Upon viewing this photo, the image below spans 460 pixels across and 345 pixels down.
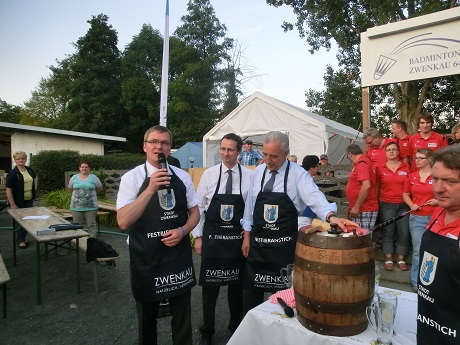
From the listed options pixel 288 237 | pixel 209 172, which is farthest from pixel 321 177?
pixel 288 237

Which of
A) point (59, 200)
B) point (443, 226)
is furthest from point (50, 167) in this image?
point (443, 226)

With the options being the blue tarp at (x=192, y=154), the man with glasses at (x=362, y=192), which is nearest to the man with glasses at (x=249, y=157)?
the man with glasses at (x=362, y=192)

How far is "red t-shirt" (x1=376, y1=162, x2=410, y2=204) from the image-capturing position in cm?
464

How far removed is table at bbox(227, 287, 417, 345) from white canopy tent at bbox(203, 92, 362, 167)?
25.5 feet

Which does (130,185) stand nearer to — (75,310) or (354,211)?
(75,310)

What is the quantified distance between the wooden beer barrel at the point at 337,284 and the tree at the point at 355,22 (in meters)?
12.1

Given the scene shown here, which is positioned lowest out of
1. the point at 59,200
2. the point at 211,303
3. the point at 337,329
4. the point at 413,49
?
the point at 211,303

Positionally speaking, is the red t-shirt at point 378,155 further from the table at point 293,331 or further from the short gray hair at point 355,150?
the table at point 293,331

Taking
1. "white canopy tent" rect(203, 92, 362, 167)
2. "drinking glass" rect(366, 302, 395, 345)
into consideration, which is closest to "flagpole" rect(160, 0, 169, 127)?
"white canopy tent" rect(203, 92, 362, 167)

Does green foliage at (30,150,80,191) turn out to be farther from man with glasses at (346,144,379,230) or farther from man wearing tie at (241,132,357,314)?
man wearing tie at (241,132,357,314)

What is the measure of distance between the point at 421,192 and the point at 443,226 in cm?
320

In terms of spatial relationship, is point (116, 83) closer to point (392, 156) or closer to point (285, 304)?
point (392, 156)

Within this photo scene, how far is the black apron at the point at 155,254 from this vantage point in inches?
92.6

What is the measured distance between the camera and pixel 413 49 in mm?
5773
